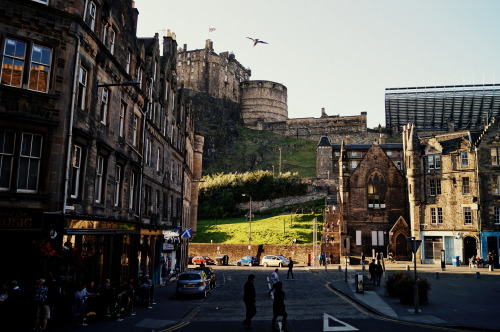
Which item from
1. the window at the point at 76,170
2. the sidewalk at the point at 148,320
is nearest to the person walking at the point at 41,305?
the sidewalk at the point at 148,320

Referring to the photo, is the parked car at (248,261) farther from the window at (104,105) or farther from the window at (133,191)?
the window at (104,105)

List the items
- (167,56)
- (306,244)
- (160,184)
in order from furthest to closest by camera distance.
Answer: (306,244)
(167,56)
(160,184)

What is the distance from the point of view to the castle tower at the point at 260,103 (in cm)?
14575

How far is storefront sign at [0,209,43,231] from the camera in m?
13.4

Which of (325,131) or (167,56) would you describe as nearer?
(167,56)

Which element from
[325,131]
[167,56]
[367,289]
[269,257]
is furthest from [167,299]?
[325,131]

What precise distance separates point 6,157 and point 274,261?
37513mm

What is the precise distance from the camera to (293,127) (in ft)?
456

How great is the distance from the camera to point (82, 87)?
55.6ft

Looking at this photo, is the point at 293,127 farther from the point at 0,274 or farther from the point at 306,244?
the point at 0,274

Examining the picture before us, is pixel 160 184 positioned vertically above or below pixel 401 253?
above

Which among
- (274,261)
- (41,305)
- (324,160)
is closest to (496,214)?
(274,261)

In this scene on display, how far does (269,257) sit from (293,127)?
3693 inches

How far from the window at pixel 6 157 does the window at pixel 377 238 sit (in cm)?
4525
